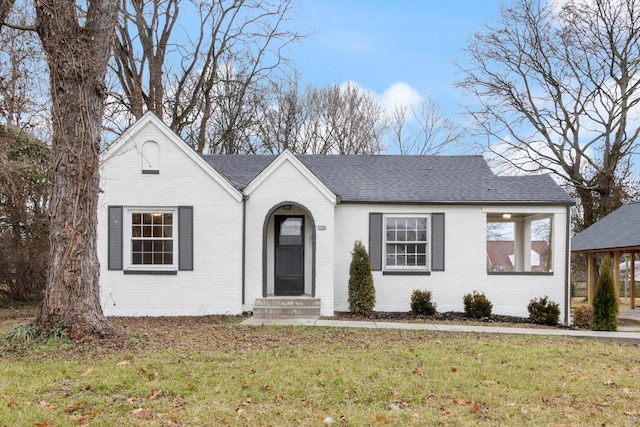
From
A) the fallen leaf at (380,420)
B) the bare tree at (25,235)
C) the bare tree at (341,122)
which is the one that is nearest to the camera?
the fallen leaf at (380,420)

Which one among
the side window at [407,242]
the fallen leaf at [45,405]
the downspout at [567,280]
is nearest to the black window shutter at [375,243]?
the side window at [407,242]

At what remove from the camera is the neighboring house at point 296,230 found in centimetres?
1155

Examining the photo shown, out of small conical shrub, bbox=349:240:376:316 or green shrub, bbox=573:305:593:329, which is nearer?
green shrub, bbox=573:305:593:329

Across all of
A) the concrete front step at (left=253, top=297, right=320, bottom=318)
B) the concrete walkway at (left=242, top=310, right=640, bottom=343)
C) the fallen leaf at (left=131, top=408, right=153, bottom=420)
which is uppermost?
the fallen leaf at (left=131, top=408, right=153, bottom=420)

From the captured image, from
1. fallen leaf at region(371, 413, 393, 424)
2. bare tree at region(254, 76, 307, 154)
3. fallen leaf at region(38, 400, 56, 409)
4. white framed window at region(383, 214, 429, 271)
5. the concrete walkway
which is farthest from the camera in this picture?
bare tree at region(254, 76, 307, 154)

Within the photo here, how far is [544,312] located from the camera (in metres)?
→ 11.6

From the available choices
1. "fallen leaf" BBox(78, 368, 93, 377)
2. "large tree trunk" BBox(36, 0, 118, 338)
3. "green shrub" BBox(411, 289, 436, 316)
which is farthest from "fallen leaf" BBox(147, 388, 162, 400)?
"green shrub" BBox(411, 289, 436, 316)

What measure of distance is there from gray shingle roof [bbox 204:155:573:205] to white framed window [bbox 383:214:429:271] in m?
0.63

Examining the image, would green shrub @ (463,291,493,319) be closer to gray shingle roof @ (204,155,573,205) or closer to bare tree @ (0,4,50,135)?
gray shingle roof @ (204,155,573,205)

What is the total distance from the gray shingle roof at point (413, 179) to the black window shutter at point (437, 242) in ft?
1.65

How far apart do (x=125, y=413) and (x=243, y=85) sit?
67.6 feet

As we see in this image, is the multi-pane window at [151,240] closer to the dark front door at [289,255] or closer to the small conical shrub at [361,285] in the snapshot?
the dark front door at [289,255]

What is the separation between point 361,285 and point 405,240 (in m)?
2.01

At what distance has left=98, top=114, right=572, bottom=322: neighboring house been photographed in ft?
37.9
